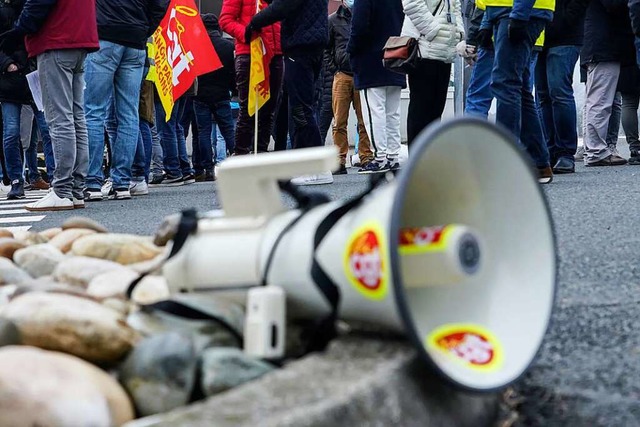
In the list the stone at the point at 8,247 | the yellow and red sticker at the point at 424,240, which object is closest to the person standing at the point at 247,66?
the stone at the point at 8,247

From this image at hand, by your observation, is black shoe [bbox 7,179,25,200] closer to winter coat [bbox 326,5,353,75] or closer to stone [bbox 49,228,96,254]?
winter coat [bbox 326,5,353,75]

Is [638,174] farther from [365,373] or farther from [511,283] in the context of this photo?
[365,373]

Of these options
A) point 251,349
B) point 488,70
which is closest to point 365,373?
point 251,349

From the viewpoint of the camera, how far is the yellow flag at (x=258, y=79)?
23.5 feet

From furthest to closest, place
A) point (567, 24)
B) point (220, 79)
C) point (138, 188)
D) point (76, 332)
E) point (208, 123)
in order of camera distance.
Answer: point (208, 123) < point (220, 79) < point (138, 188) < point (567, 24) < point (76, 332)

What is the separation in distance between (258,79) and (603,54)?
117 inches

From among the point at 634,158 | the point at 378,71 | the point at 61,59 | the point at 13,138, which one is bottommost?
the point at 634,158

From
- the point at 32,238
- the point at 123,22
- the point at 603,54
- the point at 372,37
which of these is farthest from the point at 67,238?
the point at 603,54

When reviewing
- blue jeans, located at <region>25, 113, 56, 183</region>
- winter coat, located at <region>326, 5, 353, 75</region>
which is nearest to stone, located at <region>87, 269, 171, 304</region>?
blue jeans, located at <region>25, 113, 56, 183</region>

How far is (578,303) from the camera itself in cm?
243

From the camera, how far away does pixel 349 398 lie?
128 centimetres

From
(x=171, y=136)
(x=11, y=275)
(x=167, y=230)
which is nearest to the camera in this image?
(x=11, y=275)

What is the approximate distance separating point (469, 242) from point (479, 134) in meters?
0.22

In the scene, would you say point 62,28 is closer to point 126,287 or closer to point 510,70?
point 510,70
